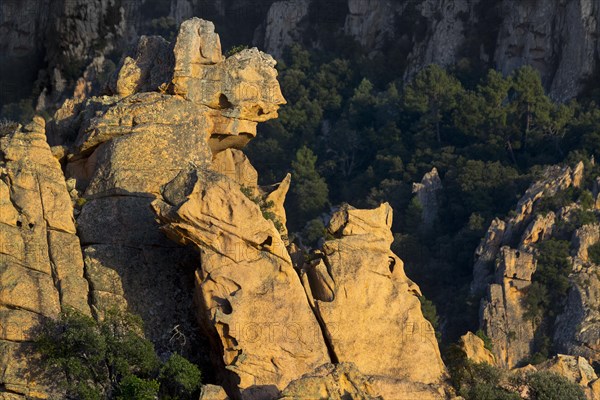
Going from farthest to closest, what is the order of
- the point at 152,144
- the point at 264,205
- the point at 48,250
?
the point at 264,205 < the point at 152,144 < the point at 48,250

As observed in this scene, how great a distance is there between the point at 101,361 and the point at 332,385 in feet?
21.5

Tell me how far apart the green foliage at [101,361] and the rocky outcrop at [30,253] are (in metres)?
0.47

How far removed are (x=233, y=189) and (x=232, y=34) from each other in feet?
298

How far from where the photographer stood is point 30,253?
47812 mm

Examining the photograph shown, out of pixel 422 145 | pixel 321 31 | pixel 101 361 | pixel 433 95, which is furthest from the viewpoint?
pixel 321 31

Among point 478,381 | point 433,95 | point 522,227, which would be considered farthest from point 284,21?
point 478,381

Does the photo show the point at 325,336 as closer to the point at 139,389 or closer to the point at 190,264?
the point at 190,264

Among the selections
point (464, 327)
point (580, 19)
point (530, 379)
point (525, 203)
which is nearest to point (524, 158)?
point (580, 19)

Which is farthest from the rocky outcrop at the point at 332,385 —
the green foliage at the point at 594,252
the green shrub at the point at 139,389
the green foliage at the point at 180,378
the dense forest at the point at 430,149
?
the green foliage at the point at 594,252

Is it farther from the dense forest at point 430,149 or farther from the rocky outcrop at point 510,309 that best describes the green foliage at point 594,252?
the rocky outcrop at point 510,309

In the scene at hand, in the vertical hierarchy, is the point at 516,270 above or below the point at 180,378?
above

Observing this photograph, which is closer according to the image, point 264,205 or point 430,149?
point 264,205

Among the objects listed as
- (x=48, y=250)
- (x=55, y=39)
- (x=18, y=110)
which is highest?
(x=55, y=39)

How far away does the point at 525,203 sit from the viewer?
96.9 meters
